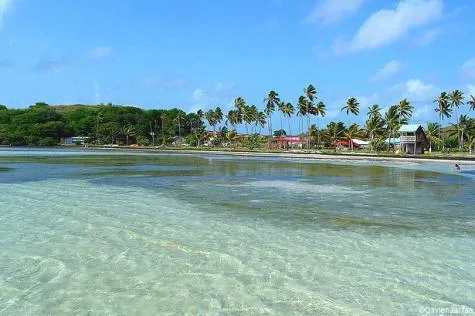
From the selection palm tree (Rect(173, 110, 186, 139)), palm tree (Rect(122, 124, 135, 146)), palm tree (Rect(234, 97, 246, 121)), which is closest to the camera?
palm tree (Rect(234, 97, 246, 121))

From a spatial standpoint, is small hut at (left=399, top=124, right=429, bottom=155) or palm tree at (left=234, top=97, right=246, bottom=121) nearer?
small hut at (left=399, top=124, right=429, bottom=155)

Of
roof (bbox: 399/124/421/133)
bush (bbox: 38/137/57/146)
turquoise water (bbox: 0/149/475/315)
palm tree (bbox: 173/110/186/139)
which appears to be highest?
palm tree (bbox: 173/110/186/139)

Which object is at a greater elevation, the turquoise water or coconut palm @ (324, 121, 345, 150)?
coconut palm @ (324, 121, 345, 150)

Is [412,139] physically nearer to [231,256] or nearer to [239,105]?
[239,105]

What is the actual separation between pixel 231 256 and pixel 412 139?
8570 centimetres

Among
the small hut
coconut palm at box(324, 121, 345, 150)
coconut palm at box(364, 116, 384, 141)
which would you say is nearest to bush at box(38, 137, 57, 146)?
coconut palm at box(324, 121, 345, 150)

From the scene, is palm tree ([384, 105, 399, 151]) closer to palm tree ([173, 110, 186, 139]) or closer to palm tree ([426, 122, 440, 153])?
palm tree ([426, 122, 440, 153])

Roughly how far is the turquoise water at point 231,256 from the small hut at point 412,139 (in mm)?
73835

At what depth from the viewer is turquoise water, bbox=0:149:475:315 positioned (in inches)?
281

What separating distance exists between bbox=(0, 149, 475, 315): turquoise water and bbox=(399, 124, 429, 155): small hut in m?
73.8

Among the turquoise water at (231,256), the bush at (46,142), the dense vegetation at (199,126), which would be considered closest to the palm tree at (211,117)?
the dense vegetation at (199,126)

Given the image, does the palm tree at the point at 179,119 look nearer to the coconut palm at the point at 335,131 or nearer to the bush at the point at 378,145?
the coconut palm at the point at 335,131

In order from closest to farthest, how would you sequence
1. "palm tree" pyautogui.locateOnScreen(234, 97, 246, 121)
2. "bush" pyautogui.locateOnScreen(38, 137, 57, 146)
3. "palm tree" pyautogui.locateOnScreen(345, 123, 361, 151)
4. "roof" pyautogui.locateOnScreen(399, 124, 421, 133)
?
1. "roof" pyautogui.locateOnScreen(399, 124, 421, 133)
2. "palm tree" pyautogui.locateOnScreen(345, 123, 361, 151)
3. "palm tree" pyautogui.locateOnScreen(234, 97, 246, 121)
4. "bush" pyautogui.locateOnScreen(38, 137, 57, 146)

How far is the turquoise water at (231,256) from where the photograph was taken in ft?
23.4
